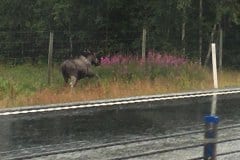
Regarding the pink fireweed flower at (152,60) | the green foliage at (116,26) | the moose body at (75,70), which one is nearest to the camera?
the moose body at (75,70)

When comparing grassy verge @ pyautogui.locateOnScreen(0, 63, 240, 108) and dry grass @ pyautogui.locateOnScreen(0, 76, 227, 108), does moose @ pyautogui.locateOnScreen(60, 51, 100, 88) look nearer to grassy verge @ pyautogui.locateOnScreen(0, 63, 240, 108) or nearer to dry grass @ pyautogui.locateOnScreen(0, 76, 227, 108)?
grassy verge @ pyautogui.locateOnScreen(0, 63, 240, 108)

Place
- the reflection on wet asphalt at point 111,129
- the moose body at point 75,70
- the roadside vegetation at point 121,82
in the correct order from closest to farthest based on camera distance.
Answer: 1. the reflection on wet asphalt at point 111,129
2. the roadside vegetation at point 121,82
3. the moose body at point 75,70

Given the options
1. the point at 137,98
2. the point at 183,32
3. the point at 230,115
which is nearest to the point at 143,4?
the point at 183,32

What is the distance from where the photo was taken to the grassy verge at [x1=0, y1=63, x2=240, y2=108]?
13.2 meters

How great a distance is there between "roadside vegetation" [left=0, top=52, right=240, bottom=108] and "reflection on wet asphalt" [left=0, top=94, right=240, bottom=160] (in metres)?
1.47

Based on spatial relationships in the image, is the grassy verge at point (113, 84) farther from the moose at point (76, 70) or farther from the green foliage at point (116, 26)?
the green foliage at point (116, 26)

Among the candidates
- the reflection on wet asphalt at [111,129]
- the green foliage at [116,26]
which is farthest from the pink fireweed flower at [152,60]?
the reflection on wet asphalt at [111,129]

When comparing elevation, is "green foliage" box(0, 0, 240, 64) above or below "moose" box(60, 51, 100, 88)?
above

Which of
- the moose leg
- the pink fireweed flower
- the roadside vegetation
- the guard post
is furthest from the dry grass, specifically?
the guard post

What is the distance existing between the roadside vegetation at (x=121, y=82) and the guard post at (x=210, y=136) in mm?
7431

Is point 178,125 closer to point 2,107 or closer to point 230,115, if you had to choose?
point 230,115

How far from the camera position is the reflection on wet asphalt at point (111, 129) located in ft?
27.2

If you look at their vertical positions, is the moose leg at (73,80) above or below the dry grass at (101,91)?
above

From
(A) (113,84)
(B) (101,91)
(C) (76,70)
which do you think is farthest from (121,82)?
(B) (101,91)
